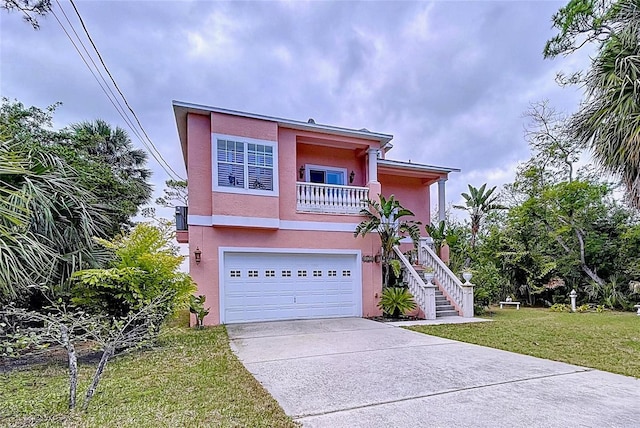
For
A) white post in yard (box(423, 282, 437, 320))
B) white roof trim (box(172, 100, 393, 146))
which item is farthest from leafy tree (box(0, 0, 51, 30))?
white post in yard (box(423, 282, 437, 320))

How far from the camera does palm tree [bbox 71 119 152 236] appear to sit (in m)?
13.2

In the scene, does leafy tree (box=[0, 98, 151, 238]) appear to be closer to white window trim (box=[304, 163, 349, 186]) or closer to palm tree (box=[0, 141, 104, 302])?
palm tree (box=[0, 141, 104, 302])

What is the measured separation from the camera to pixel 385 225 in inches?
441

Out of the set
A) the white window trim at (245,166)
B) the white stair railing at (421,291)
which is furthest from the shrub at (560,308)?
the white window trim at (245,166)

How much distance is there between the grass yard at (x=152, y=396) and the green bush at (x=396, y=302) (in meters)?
5.86

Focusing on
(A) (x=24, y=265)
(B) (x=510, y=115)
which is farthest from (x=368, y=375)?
(B) (x=510, y=115)

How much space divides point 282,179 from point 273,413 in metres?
7.98

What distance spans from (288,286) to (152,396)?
22.6 feet

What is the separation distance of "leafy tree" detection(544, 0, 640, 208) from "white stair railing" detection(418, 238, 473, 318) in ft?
16.0

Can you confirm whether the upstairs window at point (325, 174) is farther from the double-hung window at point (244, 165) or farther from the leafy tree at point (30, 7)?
the leafy tree at point (30, 7)

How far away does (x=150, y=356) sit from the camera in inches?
248

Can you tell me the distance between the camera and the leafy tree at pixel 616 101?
7.91 m

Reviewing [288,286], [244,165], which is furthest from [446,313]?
[244,165]

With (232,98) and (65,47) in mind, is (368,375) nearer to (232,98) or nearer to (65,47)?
(65,47)
